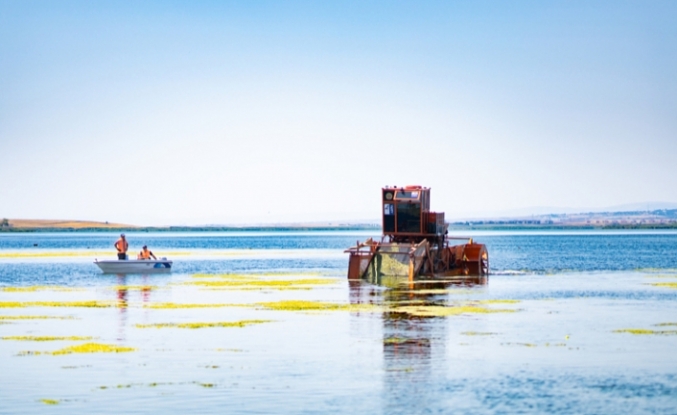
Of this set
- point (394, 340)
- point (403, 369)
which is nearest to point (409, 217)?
point (394, 340)

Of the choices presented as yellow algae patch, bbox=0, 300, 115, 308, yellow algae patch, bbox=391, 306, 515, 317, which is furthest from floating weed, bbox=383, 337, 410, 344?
yellow algae patch, bbox=0, 300, 115, 308

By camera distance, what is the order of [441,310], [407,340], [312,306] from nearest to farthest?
[407,340] < [441,310] < [312,306]

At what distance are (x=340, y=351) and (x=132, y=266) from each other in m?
54.2

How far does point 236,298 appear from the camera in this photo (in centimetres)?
6269

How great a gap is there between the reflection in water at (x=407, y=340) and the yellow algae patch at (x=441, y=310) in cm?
106

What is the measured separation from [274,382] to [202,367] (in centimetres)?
353

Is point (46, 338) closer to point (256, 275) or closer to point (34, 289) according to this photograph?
point (34, 289)

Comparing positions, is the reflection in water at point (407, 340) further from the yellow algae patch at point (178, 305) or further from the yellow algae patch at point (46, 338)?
the yellow algae patch at point (46, 338)

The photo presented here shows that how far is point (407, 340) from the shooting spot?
40.4 metres

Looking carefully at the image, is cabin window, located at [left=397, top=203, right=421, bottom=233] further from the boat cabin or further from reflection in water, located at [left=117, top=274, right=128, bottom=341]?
reflection in water, located at [left=117, top=274, right=128, bottom=341]

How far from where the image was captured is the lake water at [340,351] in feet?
94.7

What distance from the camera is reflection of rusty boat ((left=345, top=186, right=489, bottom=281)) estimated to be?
76875mm

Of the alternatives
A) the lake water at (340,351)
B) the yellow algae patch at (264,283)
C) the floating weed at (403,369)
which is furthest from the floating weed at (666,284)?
the floating weed at (403,369)

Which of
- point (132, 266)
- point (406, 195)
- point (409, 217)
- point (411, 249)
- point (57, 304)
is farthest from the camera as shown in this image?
point (132, 266)
